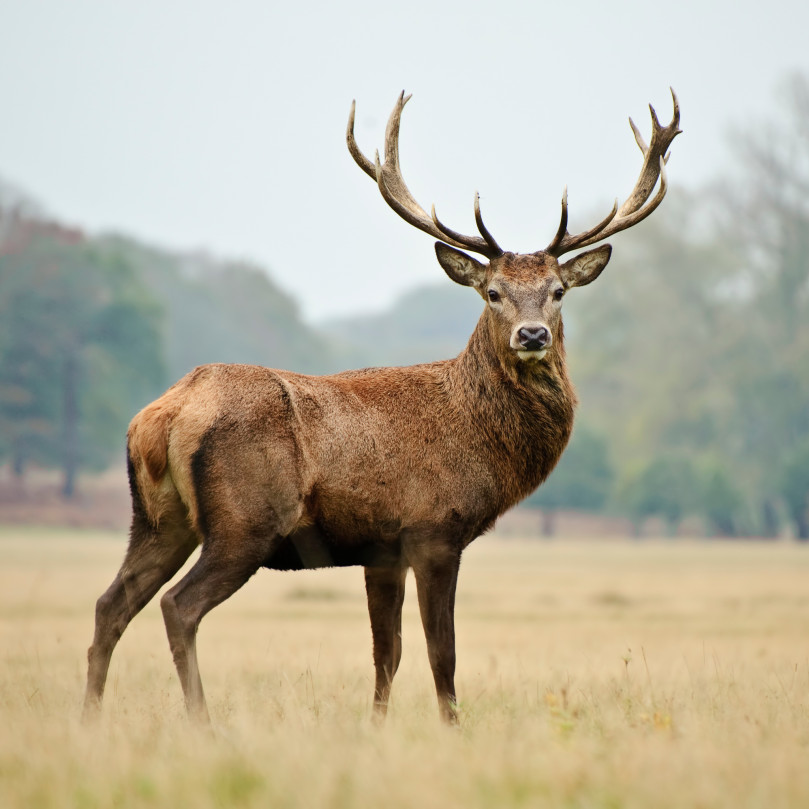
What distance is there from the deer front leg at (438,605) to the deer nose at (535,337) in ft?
4.27

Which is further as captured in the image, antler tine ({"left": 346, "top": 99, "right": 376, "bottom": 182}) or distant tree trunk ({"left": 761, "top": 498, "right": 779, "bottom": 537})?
distant tree trunk ({"left": 761, "top": 498, "right": 779, "bottom": 537})

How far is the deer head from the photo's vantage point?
7.20 metres

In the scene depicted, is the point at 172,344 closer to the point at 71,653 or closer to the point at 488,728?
the point at 71,653

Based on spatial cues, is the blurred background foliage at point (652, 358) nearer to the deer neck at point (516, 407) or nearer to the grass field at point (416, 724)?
the grass field at point (416, 724)

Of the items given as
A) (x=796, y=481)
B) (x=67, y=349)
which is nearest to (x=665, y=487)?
(x=796, y=481)

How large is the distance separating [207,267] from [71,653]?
318 ft

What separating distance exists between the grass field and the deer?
0.57 metres

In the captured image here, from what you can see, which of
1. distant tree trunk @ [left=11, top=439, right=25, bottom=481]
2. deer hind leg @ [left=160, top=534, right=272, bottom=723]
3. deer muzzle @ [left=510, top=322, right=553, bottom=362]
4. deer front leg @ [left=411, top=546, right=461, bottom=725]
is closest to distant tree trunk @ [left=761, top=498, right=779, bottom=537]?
distant tree trunk @ [left=11, top=439, right=25, bottom=481]

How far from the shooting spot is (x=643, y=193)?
8383 mm

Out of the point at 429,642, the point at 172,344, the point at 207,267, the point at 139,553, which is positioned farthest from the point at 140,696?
the point at 207,267

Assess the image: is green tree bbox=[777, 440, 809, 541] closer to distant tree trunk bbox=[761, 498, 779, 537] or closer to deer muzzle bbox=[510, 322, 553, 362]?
distant tree trunk bbox=[761, 498, 779, 537]

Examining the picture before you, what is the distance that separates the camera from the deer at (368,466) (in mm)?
6410

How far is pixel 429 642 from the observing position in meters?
6.70

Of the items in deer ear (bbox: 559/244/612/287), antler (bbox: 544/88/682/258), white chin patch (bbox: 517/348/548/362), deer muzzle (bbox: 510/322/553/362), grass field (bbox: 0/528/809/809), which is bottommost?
grass field (bbox: 0/528/809/809)
